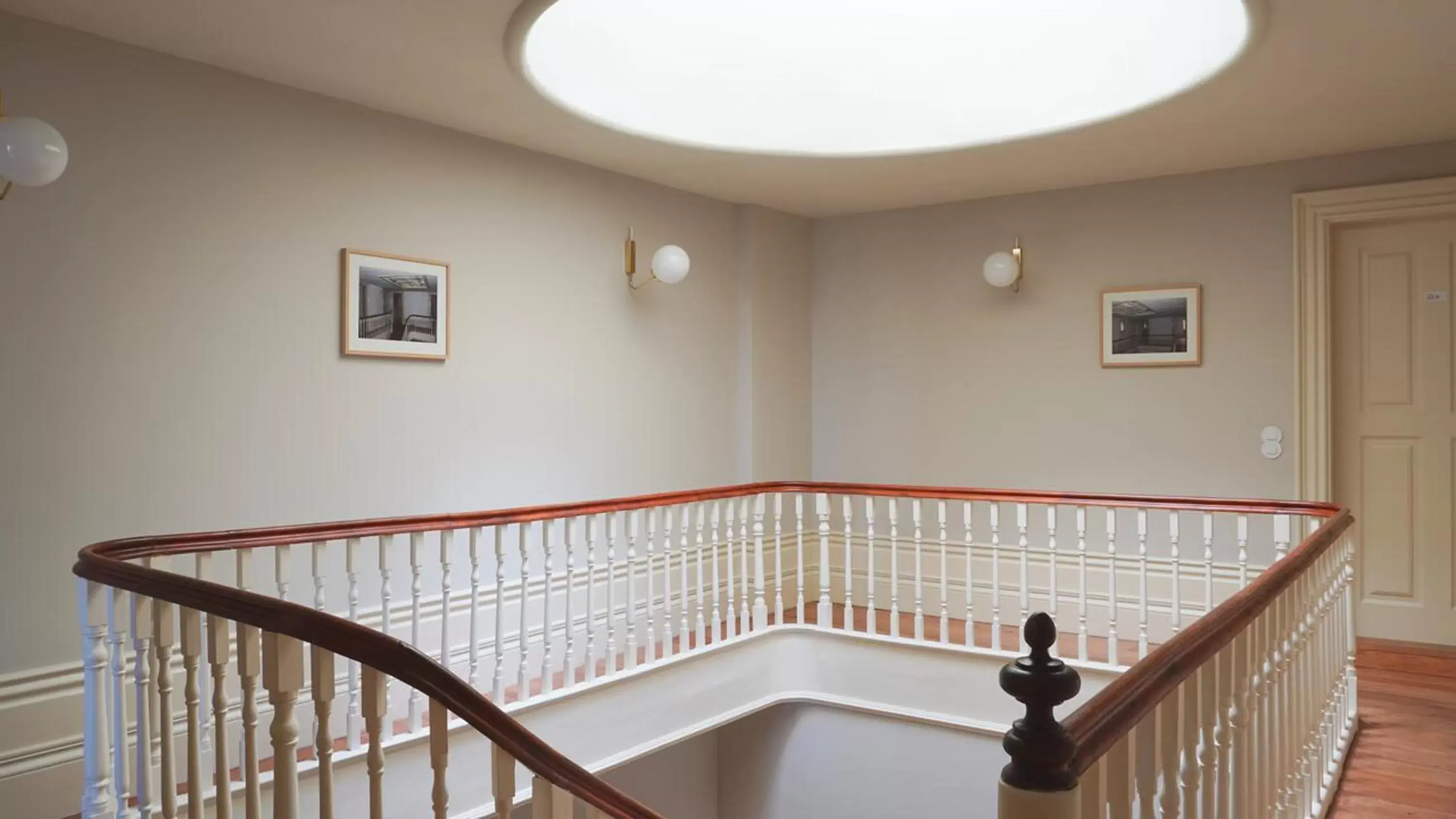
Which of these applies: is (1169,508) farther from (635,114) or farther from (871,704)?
(635,114)

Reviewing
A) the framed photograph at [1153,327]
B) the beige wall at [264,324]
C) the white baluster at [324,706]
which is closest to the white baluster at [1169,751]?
the white baluster at [324,706]

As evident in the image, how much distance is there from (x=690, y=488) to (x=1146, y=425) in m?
2.76

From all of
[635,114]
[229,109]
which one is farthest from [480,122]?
[229,109]

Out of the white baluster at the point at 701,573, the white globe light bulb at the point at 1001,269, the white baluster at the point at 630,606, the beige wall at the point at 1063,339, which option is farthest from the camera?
the white globe light bulb at the point at 1001,269

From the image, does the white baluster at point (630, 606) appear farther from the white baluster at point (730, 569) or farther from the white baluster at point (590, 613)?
the white baluster at point (730, 569)

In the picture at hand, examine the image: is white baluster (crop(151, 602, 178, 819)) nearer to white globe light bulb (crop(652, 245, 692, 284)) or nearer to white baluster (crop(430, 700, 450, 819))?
white baluster (crop(430, 700, 450, 819))

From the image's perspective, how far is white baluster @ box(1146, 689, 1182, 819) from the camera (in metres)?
1.72

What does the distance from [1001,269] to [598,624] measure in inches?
125

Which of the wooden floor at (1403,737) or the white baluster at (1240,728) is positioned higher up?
the white baluster at (1240,728)

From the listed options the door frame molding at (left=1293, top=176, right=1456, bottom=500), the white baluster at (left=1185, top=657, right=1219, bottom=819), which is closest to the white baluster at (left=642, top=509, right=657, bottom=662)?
the white baluster at (left=1185, top=657, right=1219, bottom=819)

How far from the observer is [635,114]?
492 centimetres

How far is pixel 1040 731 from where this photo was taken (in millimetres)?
1271

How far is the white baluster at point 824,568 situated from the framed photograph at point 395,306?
2.12 meters

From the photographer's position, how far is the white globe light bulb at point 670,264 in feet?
18.6
